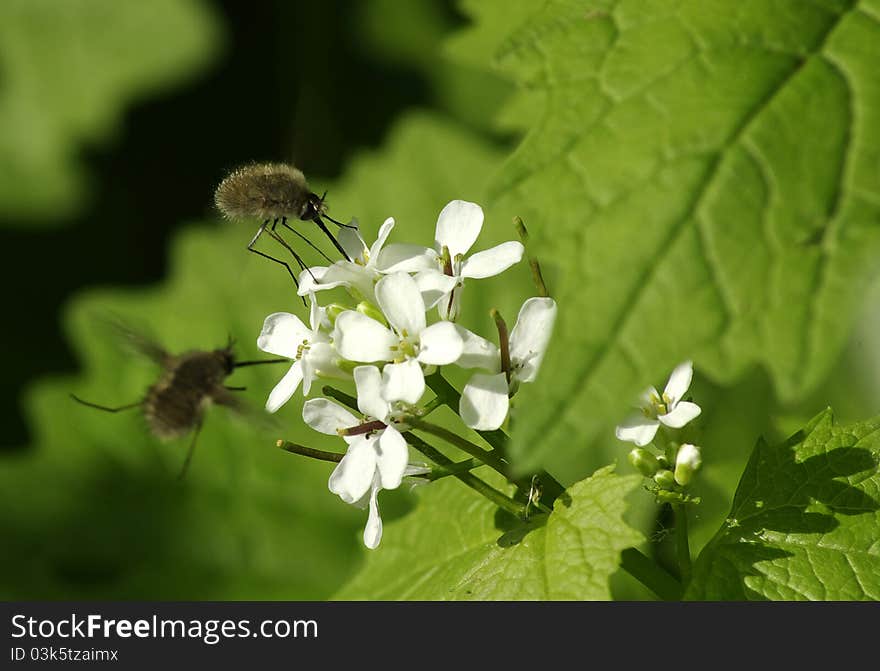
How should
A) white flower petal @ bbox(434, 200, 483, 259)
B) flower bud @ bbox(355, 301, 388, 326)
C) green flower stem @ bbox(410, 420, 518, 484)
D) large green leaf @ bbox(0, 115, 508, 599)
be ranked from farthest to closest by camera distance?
large green leaf @ bbox(0, 115, 508, 599) < white flower petal @ bbox(434, 200, 483, 259) < flower bud @ bbox(355, 301, 388, 326) < green flower stem @ bbox(410, 420, 518, 484)

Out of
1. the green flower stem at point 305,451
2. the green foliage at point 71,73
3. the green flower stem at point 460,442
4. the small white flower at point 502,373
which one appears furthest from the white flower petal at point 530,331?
the green foliage at point 71,73

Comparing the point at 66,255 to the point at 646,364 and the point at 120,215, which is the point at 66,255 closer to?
the point at 120,215

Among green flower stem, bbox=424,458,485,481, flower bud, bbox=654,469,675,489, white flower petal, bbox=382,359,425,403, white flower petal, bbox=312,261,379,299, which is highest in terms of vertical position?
white flower petal, bbox=312,261,379,299

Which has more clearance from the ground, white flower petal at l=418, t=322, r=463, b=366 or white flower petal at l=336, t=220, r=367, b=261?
white flower petal at l=336, t=220, r=367, b=261

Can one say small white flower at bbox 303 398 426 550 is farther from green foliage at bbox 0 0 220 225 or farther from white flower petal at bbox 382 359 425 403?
green foliage at bbox 0 0 220 225

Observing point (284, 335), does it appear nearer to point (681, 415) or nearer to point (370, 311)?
point (370, 311)

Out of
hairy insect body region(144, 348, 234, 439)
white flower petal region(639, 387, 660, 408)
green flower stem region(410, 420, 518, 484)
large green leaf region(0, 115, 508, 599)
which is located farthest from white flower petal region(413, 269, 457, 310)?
large green leaf region(0, 115, 508, 599)

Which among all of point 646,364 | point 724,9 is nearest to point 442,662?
point 646,364
